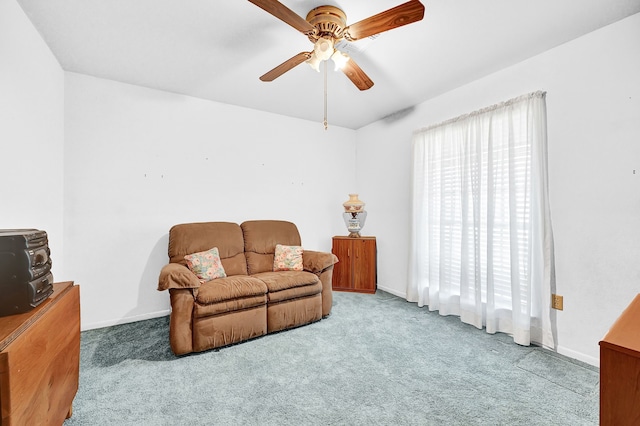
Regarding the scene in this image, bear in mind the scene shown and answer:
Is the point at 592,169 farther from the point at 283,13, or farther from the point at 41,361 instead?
the point at 41,361

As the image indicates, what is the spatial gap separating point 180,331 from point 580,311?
3167 mm

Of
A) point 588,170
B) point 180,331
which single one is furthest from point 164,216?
point 588,170

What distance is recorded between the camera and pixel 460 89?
10.1 feet

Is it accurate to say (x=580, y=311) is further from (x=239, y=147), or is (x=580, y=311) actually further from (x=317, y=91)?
(x=239, y=147)

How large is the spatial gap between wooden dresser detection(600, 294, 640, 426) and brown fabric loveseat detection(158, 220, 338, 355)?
2253 millimetres

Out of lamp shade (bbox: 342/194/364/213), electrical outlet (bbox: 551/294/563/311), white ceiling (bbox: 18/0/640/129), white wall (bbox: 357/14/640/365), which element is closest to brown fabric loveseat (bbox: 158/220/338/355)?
lamp shade (bbox: 342/194/364/213)

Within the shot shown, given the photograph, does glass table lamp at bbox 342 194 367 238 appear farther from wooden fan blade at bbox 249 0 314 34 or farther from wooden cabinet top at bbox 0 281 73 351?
wooden cabinet top at bbox 0 281 73 351

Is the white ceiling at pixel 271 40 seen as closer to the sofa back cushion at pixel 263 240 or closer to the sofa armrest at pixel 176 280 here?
the sofa back cushion at pixel 263 240

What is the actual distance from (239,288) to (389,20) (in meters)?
2.28

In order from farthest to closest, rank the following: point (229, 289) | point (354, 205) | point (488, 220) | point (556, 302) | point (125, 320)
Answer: point (354, 205)
point (125, 320)
point (488, 220)
point (229, 289)
point (556, 302)

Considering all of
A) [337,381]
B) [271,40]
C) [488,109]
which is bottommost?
[337,381]

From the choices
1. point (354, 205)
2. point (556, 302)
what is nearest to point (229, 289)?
point (354, 205)

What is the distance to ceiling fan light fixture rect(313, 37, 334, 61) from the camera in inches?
71.8

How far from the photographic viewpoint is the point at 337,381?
1.92 meters
